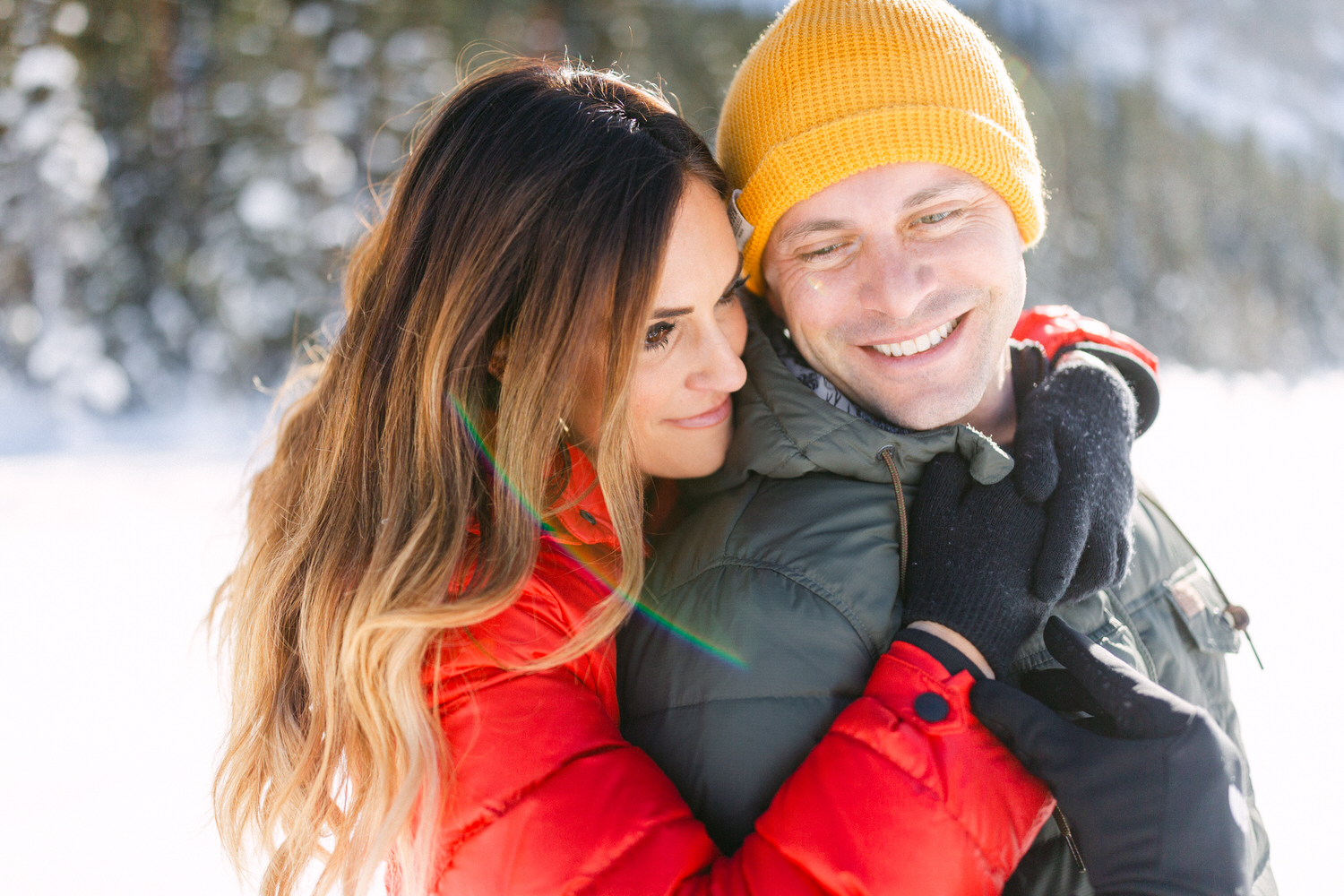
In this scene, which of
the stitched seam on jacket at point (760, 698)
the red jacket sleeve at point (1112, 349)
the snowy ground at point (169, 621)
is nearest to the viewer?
the stitched seam on jacket at point (760, 698)

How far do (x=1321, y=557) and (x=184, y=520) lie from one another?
19.0 ft

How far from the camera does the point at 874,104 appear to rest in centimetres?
166

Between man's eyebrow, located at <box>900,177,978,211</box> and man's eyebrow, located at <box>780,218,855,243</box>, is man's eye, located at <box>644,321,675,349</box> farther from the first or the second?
man's eyebrow, located at <box>900,177,978,211</box>

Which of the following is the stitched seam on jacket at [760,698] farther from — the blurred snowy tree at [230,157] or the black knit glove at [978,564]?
the blurred snowy tree at [230,157]

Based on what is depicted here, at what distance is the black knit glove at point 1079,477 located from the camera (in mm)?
1430

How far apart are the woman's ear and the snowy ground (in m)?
1.22

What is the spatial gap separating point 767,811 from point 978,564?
546 millimetres

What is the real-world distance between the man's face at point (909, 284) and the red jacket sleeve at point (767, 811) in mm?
630

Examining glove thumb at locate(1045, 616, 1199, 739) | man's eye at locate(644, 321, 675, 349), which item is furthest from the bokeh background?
glove thumb at locate(1045, 616, 1199, 739)

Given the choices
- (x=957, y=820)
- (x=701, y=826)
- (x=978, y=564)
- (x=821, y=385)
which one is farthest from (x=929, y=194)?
(x=701, y=826)

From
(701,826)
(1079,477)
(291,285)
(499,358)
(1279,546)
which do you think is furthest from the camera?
(291,285)

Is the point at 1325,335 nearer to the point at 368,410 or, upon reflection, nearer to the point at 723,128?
the point at 723,128

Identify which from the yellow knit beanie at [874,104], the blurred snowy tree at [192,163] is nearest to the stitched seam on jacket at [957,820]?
the yellow knit beanie at [874,104]

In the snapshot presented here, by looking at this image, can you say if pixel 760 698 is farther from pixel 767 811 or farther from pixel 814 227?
pixel 814 227
